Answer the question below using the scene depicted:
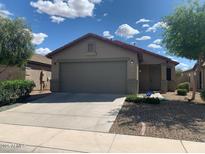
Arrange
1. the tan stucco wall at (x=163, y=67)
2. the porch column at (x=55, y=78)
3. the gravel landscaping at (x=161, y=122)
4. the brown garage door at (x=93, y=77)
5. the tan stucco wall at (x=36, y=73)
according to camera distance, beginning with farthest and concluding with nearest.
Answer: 1. the tan stucco wall at (x=163, y=67)
2. the tan stucco wall at (x=36, y=73)
3. the porch column at (x=55, y=78)
4. the brown garage door at (x=93, y=77)
5. the gravel landscaping at (x=161, y=122)

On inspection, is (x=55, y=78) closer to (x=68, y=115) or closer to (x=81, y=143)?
(x=68, y=115)

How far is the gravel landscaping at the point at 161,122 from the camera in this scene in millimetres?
7578

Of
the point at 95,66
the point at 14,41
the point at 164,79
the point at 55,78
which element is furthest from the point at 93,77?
the point at 164,79

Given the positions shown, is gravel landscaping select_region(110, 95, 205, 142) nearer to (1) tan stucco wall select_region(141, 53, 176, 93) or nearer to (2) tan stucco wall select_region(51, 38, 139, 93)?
(2) tan stucco wall select_region(51, 38, 139, 93)

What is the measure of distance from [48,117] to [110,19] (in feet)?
48.1

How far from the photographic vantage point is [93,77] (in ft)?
56.3

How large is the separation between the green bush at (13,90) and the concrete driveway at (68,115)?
111 cm

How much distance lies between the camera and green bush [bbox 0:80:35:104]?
1251 cm

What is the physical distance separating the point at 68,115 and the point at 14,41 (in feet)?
22.4

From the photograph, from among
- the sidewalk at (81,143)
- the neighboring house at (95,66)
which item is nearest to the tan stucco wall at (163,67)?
the neighboring house at (95,66)

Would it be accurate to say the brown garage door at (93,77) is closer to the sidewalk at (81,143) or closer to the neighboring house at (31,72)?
the neighboring house at (31,72)

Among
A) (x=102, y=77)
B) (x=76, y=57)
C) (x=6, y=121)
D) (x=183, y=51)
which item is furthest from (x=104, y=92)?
(x=6, y=121)

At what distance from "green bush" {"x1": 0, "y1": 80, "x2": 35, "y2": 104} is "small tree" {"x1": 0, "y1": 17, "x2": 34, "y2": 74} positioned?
163 cm

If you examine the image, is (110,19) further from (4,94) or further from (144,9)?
(4,94)
